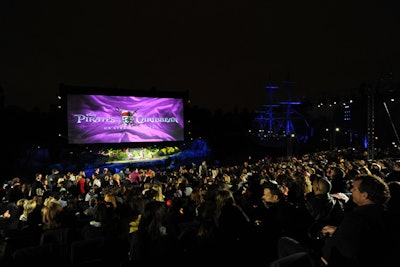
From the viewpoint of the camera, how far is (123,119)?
2208 cm

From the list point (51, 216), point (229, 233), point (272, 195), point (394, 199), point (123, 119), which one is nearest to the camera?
point (394, 199)

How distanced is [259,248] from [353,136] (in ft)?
165

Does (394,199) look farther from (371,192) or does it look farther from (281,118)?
(281,118)

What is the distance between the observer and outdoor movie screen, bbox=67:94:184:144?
2047cm

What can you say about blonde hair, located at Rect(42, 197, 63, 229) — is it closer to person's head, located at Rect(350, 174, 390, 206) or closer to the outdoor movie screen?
person's head, located at Rect(350, 174, 390, 206)

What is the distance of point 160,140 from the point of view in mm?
23656

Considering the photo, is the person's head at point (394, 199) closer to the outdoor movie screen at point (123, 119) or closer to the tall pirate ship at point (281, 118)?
the outdoor movie screen at point (123, 119)

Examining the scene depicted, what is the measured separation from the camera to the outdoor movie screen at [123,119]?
20.5 metres

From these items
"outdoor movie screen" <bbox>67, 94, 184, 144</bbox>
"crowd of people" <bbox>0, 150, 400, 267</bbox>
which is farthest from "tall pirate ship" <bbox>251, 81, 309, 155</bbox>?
"crowd of people" <bbox>0, 150, 400, 267</bbox>

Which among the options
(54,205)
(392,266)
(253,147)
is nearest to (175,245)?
(392,266)

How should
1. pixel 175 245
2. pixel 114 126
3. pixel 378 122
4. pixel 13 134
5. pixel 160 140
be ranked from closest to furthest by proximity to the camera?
pixel 175 245 → pixel 114 126 → pixel 160 140 → pixel 13 134 → pixel 378 122

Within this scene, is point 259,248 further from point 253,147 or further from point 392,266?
point 253,147

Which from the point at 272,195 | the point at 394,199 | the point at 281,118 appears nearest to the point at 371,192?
the point at 394,199

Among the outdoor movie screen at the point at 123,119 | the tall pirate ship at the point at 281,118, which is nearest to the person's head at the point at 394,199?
the outdoor movie screen at the point at 123,119
